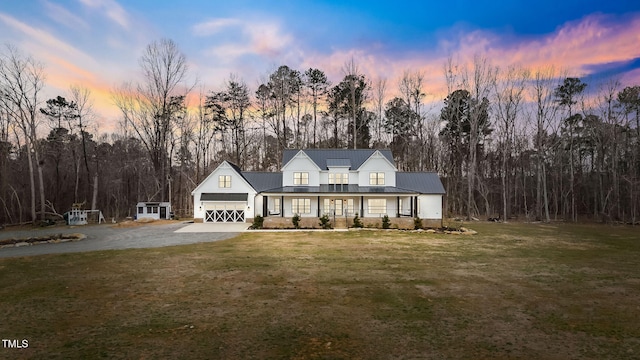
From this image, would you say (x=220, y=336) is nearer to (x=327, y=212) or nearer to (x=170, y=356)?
(x=170, y=356)

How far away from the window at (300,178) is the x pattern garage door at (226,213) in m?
5.46

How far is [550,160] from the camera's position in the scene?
47.4m

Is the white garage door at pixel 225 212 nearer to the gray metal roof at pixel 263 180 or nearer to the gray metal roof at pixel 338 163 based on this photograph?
the gray metal roof at pixel 263 180

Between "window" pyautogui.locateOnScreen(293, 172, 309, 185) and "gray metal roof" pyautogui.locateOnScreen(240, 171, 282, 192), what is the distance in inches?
68.5

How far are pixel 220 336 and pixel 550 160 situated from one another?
53.5 meters

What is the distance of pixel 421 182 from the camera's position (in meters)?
33.0

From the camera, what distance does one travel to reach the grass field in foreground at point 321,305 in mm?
6027

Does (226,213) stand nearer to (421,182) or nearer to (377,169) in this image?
(377,169)

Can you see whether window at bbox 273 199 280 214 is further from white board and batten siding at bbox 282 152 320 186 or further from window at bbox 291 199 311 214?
white board and batten siding at bbox 282 152 320 186

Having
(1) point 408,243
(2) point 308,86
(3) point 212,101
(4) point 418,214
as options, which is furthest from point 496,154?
(3) point 212,101

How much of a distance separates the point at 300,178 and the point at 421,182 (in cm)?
1172

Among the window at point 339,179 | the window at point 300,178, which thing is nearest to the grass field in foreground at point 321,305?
the window at point 300,178

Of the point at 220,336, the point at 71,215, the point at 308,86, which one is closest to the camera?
the point at 220,336

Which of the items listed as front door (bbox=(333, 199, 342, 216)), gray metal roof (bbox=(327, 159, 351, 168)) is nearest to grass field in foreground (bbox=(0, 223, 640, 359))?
front door (bbox=(333, 199, 342, 216))
